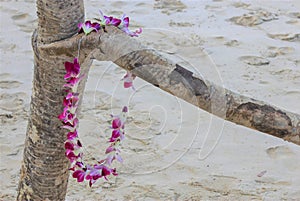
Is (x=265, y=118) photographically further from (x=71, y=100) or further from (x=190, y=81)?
(x=71, y=100)

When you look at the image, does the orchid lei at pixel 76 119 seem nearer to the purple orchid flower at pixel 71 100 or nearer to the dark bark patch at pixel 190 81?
the purple orchid flower at pixel 71 100

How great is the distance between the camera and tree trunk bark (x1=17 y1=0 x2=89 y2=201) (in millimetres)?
1168

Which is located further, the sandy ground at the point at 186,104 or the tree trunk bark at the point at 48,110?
the sandy ground at the point at 186,104

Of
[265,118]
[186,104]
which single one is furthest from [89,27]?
[186,104]

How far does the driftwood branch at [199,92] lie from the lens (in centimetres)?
107

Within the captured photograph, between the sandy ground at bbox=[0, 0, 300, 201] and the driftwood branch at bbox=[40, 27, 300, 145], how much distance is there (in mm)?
816

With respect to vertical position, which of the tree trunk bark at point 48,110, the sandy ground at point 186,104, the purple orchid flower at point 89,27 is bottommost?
the sandy ground at point 186,104

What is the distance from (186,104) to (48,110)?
1.27 m

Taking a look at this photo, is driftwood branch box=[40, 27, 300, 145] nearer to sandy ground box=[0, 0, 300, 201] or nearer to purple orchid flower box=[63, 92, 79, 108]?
purple orchid flower box=[63, 92, 79, 108]

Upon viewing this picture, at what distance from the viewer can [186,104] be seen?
2443 millimetres

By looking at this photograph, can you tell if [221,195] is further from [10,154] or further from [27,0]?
[27,0]

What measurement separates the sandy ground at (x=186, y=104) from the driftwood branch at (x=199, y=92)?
816 mm

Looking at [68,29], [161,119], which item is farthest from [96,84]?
[68,29]

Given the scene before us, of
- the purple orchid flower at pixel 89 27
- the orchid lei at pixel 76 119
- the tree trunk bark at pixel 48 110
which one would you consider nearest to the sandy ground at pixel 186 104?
the tree trunk bark at pixel 48 110
